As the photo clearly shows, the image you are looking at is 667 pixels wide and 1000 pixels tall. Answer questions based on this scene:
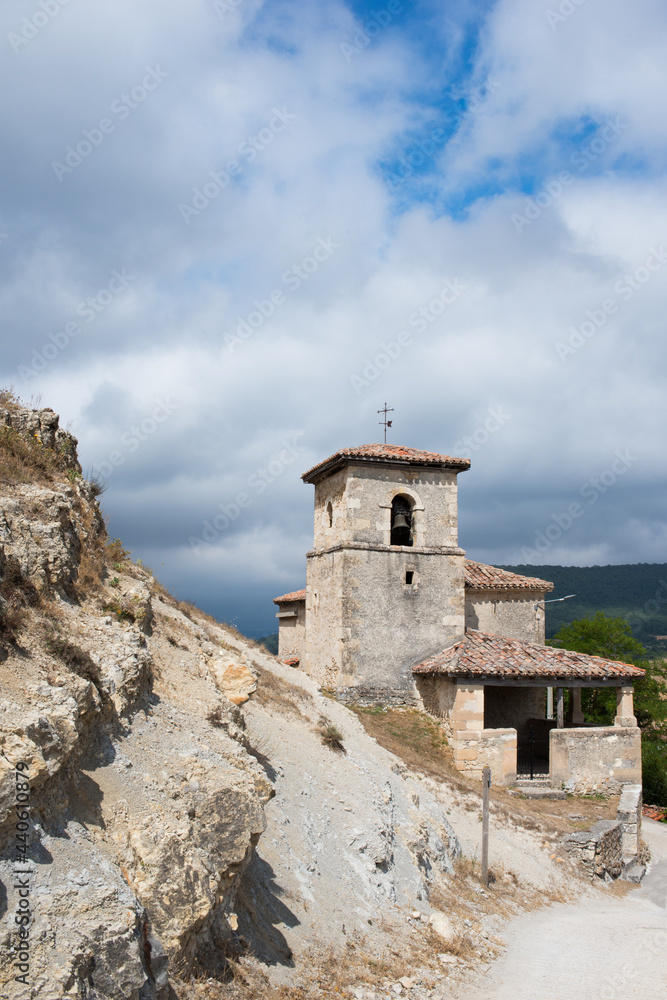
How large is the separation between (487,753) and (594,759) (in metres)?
3.22

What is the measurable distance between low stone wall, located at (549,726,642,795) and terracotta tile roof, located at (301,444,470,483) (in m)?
8.38

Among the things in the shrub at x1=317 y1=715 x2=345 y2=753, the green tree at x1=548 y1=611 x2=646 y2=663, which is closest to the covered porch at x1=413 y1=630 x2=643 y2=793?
the shrub at x1=317 y1=715 x2=345 y2=753

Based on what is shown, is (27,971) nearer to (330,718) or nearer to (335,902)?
(335,902)

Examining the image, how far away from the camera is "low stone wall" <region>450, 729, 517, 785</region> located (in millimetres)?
19109

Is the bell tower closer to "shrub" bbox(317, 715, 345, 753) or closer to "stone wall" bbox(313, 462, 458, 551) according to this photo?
"stone wall" bbox(313, 462, 458, 551)

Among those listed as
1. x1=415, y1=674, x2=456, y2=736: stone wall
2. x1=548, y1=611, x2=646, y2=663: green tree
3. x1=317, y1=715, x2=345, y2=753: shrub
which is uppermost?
x1=548, y1=611, x2=646, y2=663: green tree

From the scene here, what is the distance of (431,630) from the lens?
22.1 metres

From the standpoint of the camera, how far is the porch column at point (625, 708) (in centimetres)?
2090

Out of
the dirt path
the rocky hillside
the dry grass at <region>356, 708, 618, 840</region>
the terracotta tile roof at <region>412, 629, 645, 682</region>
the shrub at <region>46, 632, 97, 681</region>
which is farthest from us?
the terracotta tile roof at <region>412, 629, 645, 682</region>

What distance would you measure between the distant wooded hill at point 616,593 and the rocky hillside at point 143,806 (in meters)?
115

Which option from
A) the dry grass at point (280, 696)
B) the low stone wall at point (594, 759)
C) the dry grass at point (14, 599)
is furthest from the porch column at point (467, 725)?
the dry grass at point (14, 599)

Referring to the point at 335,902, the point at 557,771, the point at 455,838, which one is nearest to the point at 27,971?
the point at 335,902

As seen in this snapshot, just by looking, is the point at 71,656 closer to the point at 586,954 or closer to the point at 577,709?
the point at 586,954

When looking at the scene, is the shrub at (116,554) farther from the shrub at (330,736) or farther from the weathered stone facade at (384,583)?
the weathered stone facade at (384,583)
